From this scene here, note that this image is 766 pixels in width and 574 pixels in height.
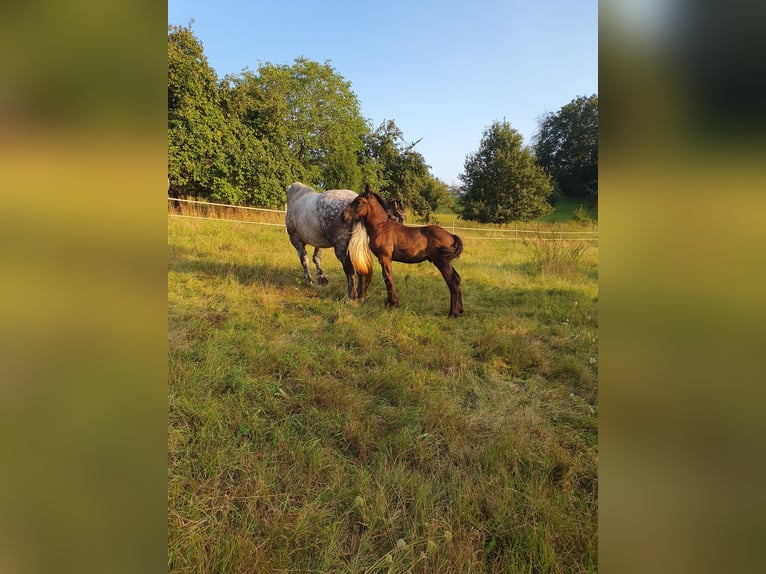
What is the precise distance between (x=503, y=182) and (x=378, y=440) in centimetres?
1931

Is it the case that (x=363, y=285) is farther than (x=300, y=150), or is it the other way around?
(x=300, y=150)

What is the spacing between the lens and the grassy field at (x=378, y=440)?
124 cm

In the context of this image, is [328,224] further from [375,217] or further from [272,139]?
[272,139]

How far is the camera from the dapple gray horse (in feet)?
16.3

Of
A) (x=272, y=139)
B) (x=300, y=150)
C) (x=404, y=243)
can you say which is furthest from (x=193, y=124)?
(x=404, y=243)

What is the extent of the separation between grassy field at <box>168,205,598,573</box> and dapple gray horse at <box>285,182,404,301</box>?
85 cm

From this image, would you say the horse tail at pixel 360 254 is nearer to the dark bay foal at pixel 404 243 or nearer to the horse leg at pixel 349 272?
the dark bay foal at pixel 404 243

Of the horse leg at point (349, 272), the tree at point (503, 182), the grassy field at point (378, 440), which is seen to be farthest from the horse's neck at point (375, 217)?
the tree at point (503, 182)

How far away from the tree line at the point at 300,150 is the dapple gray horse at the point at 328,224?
7.80m

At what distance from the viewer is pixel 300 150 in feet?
64.6
